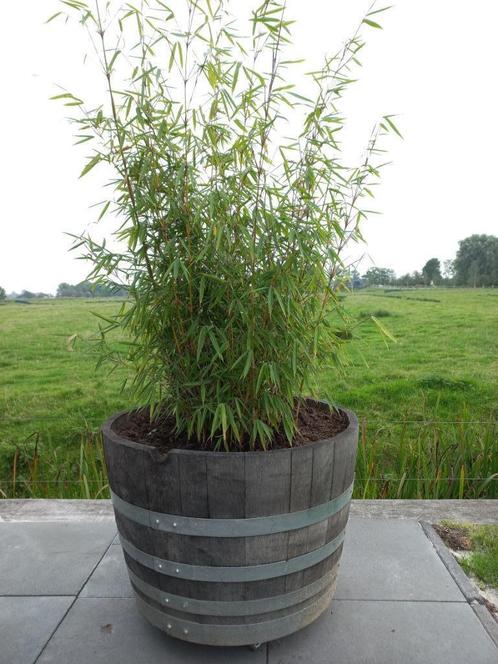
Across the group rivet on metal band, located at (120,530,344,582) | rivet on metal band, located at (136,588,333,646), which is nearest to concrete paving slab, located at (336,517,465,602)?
rivet on metal band, located at (136,588,333,646)

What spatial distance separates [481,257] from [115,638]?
30.8 meters

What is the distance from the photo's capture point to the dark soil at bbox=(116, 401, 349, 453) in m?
1.65

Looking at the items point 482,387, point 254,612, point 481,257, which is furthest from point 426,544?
point 481,257

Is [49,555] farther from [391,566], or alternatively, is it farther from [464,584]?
[464,584]

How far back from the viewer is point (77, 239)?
163 cm

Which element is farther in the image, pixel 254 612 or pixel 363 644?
pixel 363 644

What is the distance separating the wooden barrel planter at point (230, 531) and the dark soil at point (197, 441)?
0.12 m

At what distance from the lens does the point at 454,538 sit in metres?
2.32

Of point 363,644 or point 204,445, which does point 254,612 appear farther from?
point 204,445

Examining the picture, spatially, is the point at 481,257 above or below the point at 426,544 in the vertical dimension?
above

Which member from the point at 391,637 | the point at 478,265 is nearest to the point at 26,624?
the point at 391,637

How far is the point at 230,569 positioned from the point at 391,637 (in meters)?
0.70

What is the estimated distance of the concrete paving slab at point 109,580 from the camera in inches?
76.4

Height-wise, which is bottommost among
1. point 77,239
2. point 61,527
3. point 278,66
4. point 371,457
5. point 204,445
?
point 61,527
